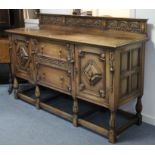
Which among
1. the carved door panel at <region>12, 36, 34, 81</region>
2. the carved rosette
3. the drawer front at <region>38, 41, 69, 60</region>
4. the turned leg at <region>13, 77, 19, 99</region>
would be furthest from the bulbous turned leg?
the turned leg at <region>13, 77, 19, 99</region>

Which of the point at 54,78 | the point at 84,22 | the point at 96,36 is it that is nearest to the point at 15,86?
the point at 54,78

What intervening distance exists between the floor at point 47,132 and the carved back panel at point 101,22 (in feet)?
3.12

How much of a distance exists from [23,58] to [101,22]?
0.99 m

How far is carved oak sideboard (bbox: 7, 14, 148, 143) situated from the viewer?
2162mm

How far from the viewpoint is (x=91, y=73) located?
2.26 m

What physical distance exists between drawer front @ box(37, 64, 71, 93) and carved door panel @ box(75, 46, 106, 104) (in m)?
0.17

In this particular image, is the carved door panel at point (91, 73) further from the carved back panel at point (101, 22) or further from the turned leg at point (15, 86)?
the turned leg at point (15, 86)

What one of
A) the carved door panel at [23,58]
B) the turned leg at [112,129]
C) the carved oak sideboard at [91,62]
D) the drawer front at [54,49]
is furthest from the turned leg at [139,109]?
the carved door panel at [23,58]

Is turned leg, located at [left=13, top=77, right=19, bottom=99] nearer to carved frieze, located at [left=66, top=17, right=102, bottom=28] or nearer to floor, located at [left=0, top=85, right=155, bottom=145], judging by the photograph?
floor, located at [left=0, top=85, right=155, bottom=145]

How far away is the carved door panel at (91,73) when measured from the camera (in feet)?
7.16

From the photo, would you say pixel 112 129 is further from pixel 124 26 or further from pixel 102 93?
pixel 124 26
